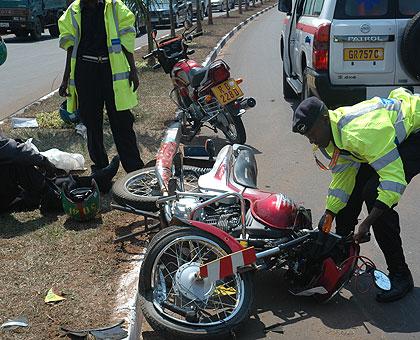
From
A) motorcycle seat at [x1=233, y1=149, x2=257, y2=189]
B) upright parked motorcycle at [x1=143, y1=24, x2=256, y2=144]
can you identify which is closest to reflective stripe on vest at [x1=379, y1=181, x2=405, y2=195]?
motorcycle seat at [x1=233, y1=149, x2=257, y2=189]

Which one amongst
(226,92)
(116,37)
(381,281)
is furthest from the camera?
(226,92)

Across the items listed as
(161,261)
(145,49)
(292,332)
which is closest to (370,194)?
(292,332)

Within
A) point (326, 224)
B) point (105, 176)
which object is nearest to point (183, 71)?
point (105, 176)

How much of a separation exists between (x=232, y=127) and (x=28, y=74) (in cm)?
878

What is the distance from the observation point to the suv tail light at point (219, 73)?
747 centimetres

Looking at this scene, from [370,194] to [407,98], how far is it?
0.63 m

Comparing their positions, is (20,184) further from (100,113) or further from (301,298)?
(301,298)

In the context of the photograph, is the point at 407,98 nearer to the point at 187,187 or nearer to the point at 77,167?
the point at 187,187

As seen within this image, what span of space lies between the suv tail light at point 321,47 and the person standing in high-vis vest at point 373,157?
317cm

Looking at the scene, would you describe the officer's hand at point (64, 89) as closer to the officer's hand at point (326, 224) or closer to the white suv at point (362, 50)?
the white suv at point (362, 50)

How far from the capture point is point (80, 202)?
5234 millimetres

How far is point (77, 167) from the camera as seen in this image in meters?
6.63

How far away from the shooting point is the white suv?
23.3 ft

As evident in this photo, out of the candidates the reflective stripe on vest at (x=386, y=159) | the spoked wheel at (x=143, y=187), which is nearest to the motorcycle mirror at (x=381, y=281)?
the reflective stripe on vest at (x=386, y=159)
